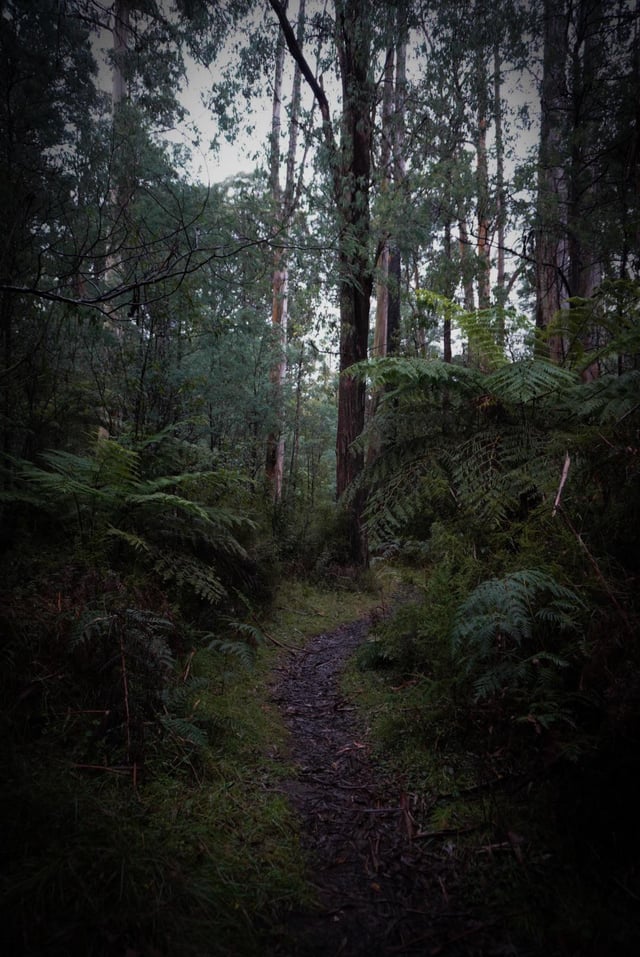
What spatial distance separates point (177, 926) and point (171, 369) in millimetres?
6072

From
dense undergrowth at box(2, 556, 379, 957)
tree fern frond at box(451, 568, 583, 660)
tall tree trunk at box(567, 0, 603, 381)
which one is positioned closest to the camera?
dense undergrowth at box(2, 556, 379, 957)

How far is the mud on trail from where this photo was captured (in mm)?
1610

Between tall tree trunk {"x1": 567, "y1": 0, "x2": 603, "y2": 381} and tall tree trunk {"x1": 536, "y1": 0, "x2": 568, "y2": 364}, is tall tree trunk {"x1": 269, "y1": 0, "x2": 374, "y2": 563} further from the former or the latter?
tall tree trunk {"x1": 567, "y1": 0, "x2": 603, "y2": 381}

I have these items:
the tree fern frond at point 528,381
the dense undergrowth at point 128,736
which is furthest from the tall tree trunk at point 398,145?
the dense undergrowth at point 128,736

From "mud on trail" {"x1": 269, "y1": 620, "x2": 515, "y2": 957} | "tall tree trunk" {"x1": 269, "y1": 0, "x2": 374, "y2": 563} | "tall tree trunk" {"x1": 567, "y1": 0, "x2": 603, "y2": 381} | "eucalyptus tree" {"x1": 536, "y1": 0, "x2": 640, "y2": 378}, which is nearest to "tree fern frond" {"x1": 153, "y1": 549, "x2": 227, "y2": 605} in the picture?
"mud on trail" {"x1": 269, "y1": 620, "x2": 515, "y2": 957}

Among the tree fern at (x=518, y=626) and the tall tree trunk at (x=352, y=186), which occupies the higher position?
the tall tree trunk at (x=352, y=186)

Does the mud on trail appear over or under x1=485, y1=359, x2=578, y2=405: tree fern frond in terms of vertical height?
under

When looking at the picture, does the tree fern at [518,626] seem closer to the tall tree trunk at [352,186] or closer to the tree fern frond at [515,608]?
the tree fern frond at [515,608]

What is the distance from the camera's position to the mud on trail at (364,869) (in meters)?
1.61

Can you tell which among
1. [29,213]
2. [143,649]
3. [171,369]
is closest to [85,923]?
[143,649]

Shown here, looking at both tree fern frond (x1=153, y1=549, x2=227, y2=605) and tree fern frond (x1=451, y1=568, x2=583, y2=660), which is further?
tree fern frond (x1=153, y1=549, x2=227, y2=605)

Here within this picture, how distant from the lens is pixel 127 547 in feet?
13.5

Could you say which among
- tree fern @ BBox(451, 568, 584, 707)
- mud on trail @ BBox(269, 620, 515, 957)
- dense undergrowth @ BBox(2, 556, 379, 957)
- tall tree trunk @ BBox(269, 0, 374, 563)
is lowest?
mud on trail @ BBox(269, 620, 515, 957)

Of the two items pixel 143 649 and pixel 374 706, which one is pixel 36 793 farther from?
pixel 374 706
